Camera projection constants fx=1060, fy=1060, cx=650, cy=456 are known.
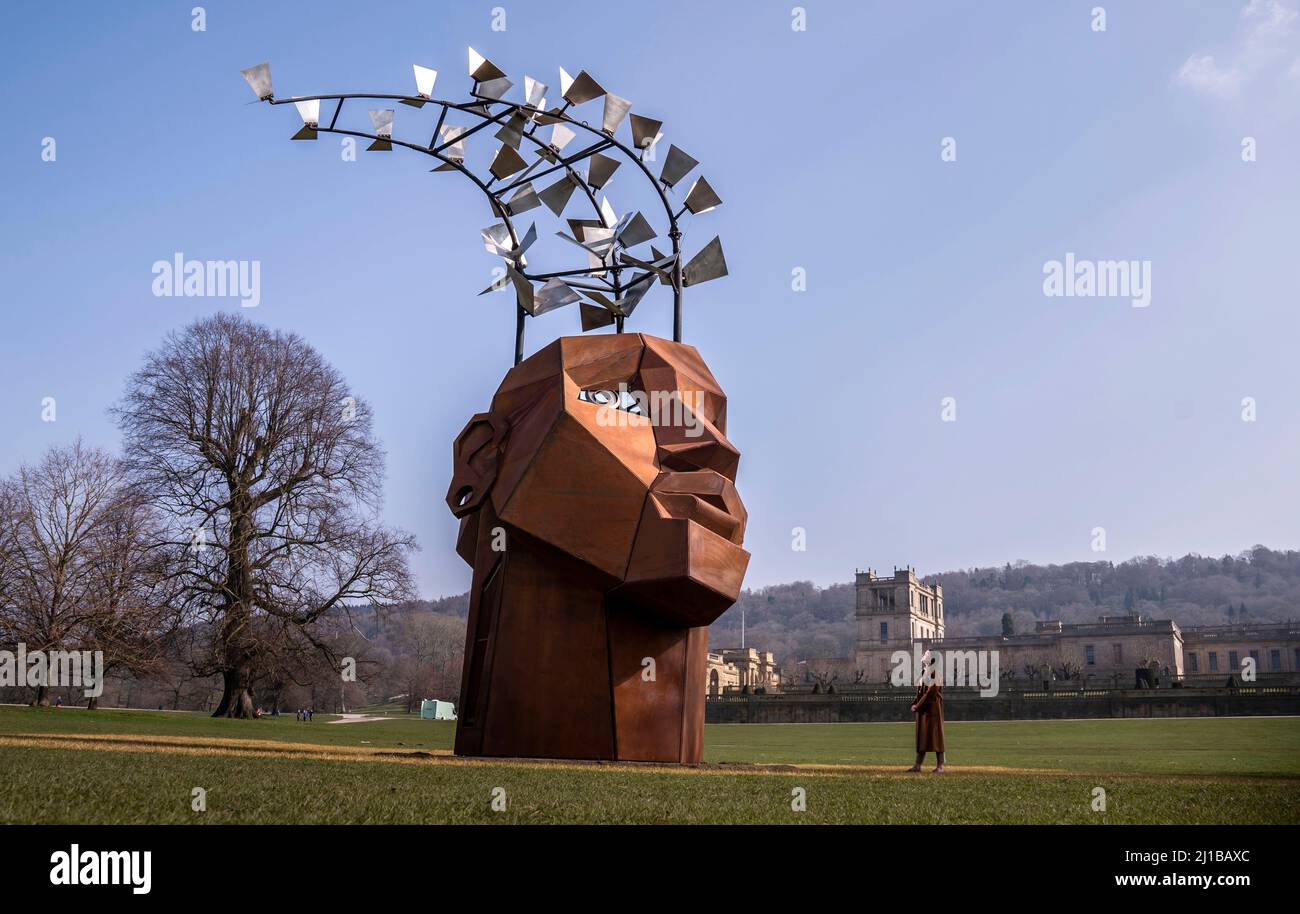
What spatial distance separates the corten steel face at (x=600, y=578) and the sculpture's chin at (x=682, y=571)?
2cm

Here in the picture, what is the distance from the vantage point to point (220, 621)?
31141mm

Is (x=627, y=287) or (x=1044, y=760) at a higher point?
(x=627, y=287)

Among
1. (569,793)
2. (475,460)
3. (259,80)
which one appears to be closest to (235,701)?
(475,460)

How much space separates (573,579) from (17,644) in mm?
25138

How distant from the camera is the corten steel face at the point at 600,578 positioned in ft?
45.1

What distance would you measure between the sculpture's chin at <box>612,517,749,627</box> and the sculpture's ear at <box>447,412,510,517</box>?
2788mm

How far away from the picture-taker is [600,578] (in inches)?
547

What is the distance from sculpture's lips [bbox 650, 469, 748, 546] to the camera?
45.2 feet
